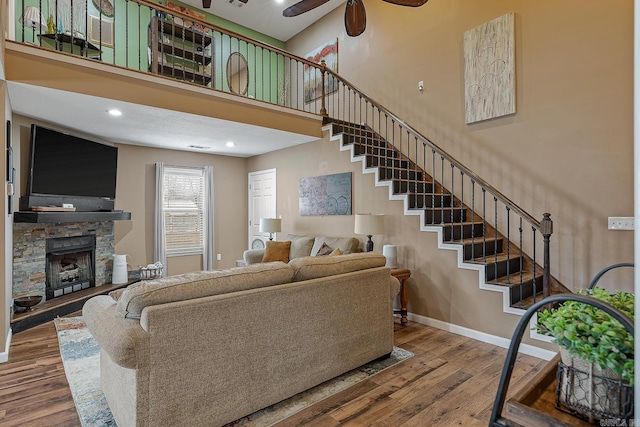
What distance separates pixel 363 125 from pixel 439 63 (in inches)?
64.2

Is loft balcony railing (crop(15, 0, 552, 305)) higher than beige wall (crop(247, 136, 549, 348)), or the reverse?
loft balcony railing (crop(15, 0, 552, 305))

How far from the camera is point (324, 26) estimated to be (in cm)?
717

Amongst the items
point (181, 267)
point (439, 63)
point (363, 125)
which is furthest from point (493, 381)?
point (181, 267)

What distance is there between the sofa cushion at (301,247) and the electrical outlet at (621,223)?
12.1ft

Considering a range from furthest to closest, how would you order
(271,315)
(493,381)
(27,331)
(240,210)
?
1. (240,210)
2. (27,331)
3. (493,381)
4. (271,315)

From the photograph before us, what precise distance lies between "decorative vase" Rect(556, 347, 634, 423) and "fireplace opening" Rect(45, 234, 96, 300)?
5639 mm

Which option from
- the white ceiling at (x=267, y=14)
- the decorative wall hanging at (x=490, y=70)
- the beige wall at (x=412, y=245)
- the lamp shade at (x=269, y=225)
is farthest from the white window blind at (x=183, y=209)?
the decorative wall hanging at (x=490, y=70)

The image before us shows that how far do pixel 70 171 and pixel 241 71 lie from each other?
4.19 m

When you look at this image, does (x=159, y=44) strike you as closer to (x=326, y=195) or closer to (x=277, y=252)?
(x=326, y=195)

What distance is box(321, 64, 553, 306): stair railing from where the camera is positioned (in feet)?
11.6

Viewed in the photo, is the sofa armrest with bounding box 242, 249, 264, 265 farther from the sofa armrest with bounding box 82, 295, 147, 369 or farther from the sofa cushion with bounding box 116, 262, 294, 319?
the sofa armrest with bounding box 82, 295, 147, 369

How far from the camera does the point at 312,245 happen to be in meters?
5.55

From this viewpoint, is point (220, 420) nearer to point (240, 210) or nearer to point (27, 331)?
point (27, 331)

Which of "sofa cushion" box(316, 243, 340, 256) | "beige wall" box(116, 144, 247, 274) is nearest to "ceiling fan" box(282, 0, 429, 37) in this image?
"sofa cushion" box(316, 243, 340, 256)
